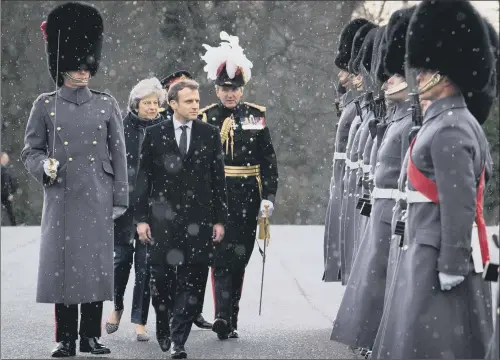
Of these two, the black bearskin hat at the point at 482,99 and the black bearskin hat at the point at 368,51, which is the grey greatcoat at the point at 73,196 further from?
the black bearskin hat at the point at 482,99

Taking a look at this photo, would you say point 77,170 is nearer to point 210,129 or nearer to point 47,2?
point 210,129

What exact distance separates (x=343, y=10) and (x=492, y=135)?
5.17 m

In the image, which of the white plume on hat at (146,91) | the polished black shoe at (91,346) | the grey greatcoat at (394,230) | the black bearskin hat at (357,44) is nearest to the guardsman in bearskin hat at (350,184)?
the black bearskin hat at (357,44)

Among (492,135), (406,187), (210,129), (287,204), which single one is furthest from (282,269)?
(287,204)

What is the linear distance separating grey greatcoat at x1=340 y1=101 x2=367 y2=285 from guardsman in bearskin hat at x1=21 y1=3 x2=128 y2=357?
258 cm

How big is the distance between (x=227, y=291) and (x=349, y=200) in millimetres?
1695

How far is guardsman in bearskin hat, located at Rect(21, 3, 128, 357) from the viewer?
9664 millimetres

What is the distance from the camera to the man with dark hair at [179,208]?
9.80 m

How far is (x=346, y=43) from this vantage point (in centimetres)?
1409

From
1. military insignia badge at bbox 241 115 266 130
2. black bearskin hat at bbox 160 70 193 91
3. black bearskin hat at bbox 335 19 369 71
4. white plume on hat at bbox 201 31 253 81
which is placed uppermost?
black bearskin hat at bbox 335 19 369 71

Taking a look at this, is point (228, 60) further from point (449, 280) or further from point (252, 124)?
point (449, 280)

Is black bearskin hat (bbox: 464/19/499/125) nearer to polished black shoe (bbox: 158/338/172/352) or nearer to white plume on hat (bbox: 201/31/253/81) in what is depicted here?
polished black shoe (bbox: 158/338/172/352)

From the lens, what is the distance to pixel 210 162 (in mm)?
10016

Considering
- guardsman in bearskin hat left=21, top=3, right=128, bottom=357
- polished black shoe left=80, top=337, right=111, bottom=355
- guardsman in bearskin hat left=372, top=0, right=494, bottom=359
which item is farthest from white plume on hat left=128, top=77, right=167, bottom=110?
guardsman in bearskin hat left=372, top=0, right=494, bottom=359
